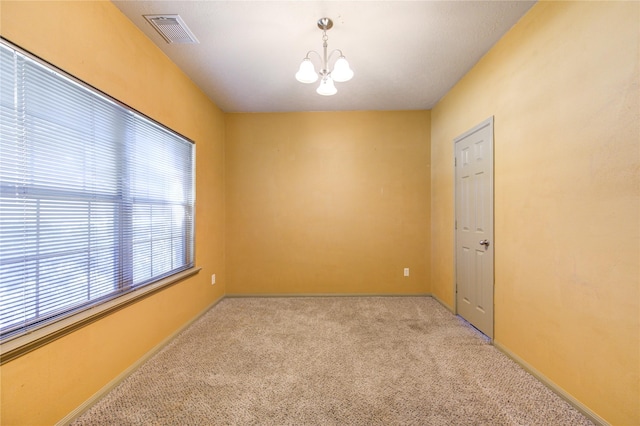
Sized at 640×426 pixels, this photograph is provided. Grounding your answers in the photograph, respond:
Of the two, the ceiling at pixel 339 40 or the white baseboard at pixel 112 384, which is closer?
the white baseboard at pixel 112 384

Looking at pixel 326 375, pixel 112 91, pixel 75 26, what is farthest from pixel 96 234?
pixel 326 375

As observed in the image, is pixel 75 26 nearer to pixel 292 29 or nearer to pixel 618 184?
pixel 292 29

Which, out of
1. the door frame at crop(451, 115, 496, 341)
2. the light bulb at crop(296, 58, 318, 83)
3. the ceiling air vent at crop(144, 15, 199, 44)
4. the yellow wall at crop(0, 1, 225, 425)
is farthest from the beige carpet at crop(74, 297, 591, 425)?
the ceiling air vent at crop(144, 15, 199, 44)

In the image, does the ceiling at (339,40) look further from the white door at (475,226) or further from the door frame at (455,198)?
the white door at (475,226)

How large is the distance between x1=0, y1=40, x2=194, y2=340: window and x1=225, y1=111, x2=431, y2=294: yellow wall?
65.0 inches

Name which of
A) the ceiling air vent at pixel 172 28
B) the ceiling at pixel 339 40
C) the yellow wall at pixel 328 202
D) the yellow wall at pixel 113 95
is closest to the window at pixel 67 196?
the yellow wall at pixel 113 95

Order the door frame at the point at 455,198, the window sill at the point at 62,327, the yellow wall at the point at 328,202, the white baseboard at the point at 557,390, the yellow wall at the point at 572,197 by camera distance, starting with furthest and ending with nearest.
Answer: the yellow wall at the point at 328,202, the door frame at the point at 455,198, the white baseboard at the point at 557,390, the yellow wall at the point at 572,197, the window sill at the point at 62,327

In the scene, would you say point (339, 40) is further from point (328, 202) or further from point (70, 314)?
point (70, 314)

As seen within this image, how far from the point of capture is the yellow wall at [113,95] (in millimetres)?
1381

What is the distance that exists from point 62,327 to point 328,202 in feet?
10.2

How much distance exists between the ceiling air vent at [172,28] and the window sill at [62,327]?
7.24ft

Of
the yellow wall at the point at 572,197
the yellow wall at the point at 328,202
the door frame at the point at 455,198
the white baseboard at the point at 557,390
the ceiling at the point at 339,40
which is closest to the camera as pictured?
the yellow wall at the point at 572,197

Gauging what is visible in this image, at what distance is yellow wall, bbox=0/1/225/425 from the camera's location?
54.4 inches

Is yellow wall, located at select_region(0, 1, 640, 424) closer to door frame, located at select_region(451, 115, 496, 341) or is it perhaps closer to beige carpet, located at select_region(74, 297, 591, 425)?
door frame, located at select_region(451, 115, 496, 341)
